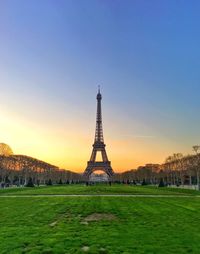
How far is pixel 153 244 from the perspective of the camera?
38.7 feet

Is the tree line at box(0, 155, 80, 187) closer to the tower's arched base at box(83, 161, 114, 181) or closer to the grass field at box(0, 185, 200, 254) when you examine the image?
the tower's arched base at box(83, 161, 114, 181)

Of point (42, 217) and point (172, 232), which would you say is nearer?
point (172, 232)

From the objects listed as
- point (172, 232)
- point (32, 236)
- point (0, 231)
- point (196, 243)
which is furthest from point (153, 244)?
point (0, 231)

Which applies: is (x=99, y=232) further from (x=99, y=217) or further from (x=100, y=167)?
(x=100, y=167)

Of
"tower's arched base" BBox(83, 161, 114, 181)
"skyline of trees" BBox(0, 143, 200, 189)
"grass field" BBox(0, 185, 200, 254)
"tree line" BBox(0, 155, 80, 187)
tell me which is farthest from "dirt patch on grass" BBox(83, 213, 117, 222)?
"tower's arched base" BBox(83, 161, 114, 181)

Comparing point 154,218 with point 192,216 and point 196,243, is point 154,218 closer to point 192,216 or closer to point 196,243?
point 192,216

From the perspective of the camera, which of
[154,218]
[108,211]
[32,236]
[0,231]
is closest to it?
[32,236]

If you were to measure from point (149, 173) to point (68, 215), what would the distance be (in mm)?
112193

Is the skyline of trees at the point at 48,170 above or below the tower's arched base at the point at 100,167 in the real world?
below

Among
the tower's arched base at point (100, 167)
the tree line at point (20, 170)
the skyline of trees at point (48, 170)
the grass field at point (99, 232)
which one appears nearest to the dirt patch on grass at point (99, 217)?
the grass field at point (99, 232)

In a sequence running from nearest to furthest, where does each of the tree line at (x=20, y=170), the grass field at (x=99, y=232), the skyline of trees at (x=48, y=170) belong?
the grass field at (x=99, y=232) < the tree line at (x=20, y=170) < the skyline of trees at (x=48, y=170)

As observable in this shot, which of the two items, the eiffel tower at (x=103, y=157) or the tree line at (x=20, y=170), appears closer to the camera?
the tree line at (x=20, y=170)

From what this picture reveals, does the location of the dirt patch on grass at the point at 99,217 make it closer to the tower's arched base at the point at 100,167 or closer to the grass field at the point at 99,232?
the grass field at the point at 99,232

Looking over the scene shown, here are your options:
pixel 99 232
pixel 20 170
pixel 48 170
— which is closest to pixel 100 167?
pixel 48 170
